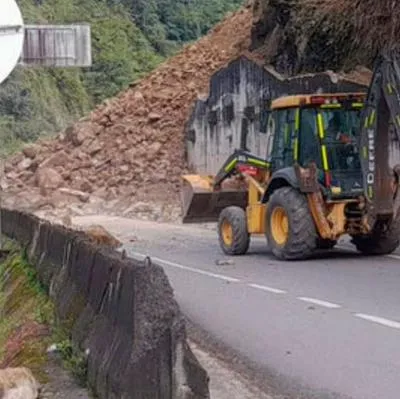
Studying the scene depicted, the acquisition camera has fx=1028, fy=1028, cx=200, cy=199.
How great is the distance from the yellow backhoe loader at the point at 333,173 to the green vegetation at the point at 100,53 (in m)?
56.0

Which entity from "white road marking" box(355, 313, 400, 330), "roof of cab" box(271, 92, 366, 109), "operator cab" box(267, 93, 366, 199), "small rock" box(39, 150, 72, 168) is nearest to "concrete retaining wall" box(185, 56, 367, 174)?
"small rock" box(39, 150, 72, 168)

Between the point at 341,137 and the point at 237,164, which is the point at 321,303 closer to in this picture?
the point at 341,137

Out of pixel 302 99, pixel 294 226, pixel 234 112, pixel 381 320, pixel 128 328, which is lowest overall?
pixel 381 320

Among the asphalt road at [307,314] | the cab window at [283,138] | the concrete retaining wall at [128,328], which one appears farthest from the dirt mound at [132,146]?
the concrete retaining wall at [128,328]

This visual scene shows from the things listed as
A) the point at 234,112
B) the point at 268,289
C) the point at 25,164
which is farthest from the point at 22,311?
the point at 25,164

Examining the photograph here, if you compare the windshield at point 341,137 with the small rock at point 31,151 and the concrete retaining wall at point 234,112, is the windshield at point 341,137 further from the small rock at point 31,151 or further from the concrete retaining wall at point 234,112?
the small rock at point 31,151

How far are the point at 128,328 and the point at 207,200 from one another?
1231 centimetres

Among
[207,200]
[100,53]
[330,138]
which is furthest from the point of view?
[100,53]

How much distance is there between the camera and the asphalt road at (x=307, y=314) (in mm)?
7508

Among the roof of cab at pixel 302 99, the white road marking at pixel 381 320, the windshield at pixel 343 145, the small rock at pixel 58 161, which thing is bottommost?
the small rock at pixel 58 161

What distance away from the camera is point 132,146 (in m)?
38.1

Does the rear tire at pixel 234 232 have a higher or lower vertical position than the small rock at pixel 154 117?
lower

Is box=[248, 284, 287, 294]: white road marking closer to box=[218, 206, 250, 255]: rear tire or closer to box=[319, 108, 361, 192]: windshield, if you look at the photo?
box=[319, 108, 361, 192]: windshield

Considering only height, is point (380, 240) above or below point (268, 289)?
above
